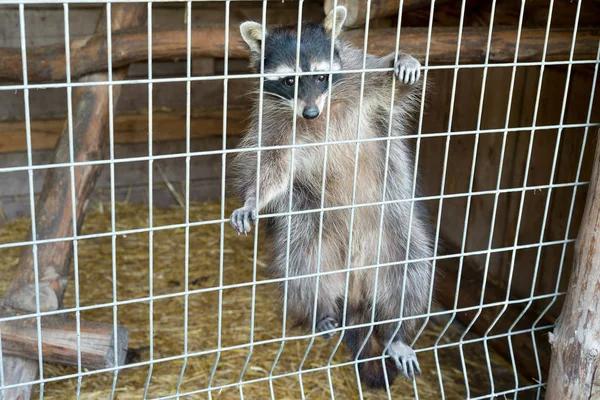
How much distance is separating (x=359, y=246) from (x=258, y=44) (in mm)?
853

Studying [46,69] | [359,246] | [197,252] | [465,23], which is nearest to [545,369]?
[359,246]

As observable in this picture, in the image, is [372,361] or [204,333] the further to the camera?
[204,333]

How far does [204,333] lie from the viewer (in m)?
3.62

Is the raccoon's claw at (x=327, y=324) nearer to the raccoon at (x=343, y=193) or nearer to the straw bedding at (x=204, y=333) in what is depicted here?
the raccoon at (x=343, y=193)

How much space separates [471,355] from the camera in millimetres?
3701

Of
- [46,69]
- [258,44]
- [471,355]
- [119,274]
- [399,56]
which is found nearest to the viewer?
[399,56]

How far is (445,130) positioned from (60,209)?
2.39 metres

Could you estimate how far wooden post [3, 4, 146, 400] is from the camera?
2.64 metres

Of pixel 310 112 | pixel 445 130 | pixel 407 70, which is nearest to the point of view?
pixel 407 70

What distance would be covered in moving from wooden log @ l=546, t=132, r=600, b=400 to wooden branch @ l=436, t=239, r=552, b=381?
753 millimetres

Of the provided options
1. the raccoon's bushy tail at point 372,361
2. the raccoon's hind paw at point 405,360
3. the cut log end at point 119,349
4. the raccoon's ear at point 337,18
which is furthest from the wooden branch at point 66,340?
the raccoon's ear at point 337,18

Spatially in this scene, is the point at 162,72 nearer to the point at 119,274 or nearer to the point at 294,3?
the point at 294,3

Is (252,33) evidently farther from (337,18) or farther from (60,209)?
(60,209)

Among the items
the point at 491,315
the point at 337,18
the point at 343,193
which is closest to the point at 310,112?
the point at 337,18
